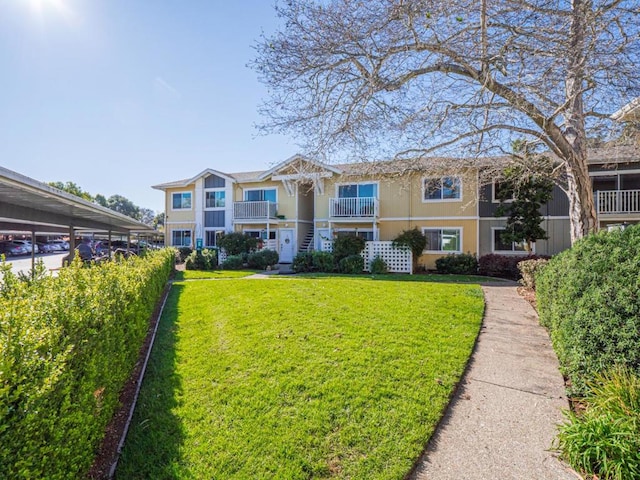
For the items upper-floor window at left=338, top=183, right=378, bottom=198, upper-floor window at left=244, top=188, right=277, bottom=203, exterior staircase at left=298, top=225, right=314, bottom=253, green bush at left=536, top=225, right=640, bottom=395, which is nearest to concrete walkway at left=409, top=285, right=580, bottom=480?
green bush at left=536, top=225, right=640, bottom=395

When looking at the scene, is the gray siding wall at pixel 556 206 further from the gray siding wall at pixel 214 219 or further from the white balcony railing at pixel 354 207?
the gray siding wall at pixel 214 219

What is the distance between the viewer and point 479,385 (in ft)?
14.9

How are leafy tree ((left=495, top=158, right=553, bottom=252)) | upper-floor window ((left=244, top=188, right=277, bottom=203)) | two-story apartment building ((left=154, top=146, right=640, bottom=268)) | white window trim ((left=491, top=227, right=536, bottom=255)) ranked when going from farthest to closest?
1. upper-floor window ((left=244, top=188, right=277, bottom=203))
2. white window trim ((left=491, top=227, right=536, bottom=255))
3. two-story apartment building ((left=154, top=146, right=640, bottom=268))
4. leafy tree ((left=495, top=158, right=553, bottom=252))

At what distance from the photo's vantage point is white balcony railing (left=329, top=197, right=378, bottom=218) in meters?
19.2

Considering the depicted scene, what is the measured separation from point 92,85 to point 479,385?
472 inches

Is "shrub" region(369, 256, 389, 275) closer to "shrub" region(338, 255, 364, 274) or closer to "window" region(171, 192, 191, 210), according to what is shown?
"shrub" region(338, 255, 364, 274)

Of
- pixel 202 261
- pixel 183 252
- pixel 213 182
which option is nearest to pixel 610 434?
pixel 202 261

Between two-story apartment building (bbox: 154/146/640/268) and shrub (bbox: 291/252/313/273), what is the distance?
1.84 m

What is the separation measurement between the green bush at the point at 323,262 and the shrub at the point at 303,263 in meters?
0.19

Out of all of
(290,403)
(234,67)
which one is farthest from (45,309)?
(234,67)

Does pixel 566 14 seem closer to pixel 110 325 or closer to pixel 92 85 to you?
pixel 110 325

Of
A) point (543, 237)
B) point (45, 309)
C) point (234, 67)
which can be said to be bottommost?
point (45, 309)

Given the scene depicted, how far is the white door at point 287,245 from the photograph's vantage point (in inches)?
875

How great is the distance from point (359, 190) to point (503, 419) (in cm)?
1751
